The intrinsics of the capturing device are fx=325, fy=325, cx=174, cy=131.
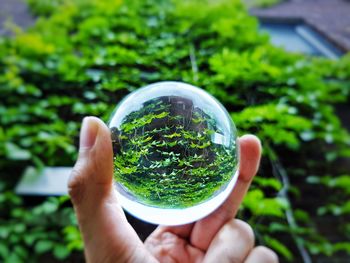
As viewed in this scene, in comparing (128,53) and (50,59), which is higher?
(128,53)

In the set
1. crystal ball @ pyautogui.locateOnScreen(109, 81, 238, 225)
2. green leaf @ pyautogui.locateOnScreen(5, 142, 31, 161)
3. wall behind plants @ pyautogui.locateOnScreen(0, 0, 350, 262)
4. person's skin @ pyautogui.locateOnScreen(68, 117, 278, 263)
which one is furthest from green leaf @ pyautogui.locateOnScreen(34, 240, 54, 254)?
crystal ball @ pyautogui.locateOnScreen(109, 81, 238, 225)

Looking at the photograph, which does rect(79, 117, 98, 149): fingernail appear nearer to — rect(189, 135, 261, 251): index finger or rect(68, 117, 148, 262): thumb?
rect(68, 117, 148, 262): thumb

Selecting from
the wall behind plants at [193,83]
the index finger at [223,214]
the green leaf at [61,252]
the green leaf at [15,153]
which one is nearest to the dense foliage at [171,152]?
the index finger at [223,214]

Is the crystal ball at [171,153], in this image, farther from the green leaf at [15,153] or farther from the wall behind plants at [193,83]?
the green leaf at [15,153]

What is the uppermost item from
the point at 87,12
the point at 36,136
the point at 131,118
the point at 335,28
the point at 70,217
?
the point at 131,118

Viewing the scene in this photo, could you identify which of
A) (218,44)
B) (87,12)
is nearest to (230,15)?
(218,44)

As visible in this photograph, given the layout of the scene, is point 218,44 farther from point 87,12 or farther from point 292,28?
point 292,28
